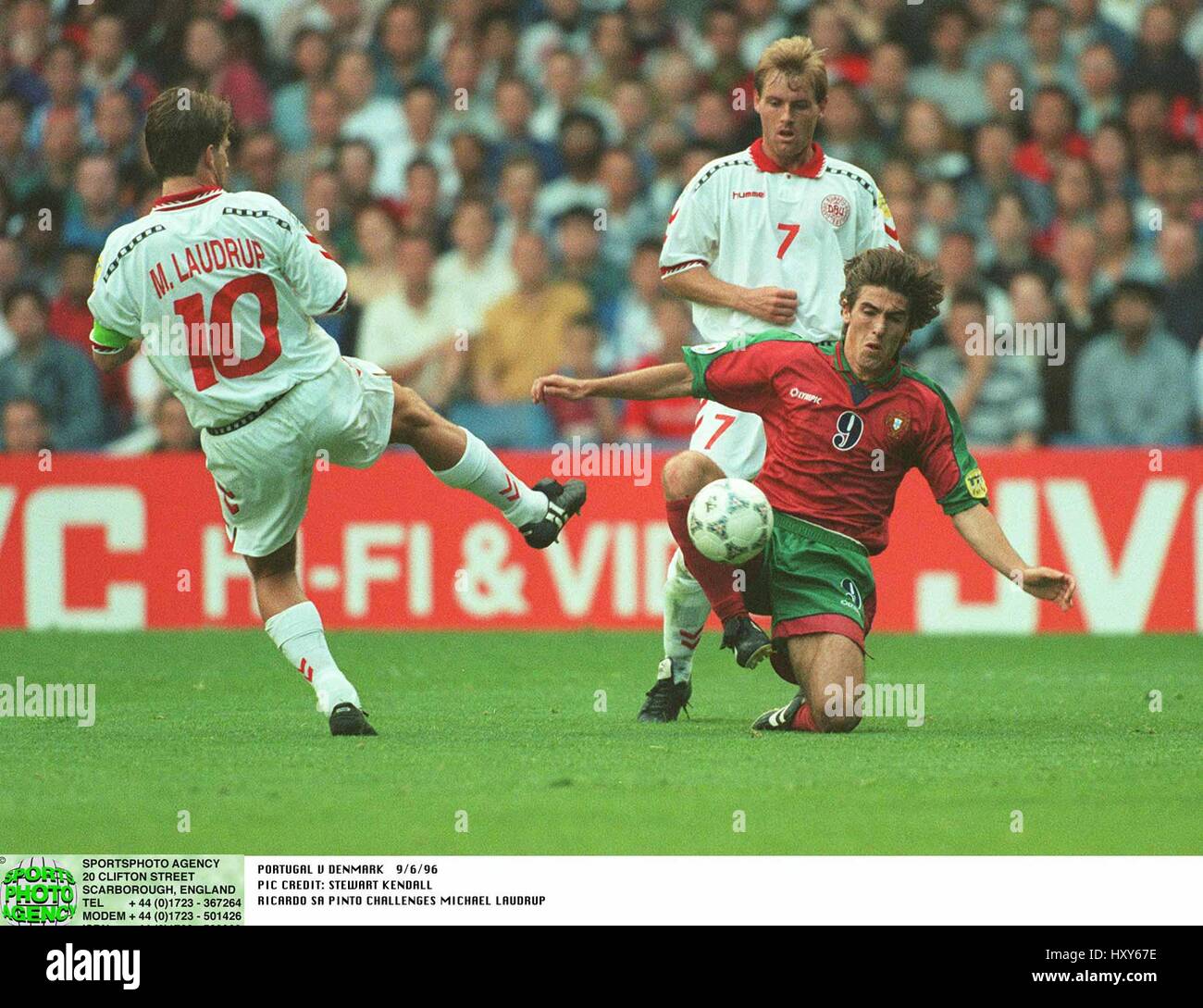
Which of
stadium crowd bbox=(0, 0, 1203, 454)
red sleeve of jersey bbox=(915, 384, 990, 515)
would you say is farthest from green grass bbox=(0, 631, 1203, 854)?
stadium crowd bbox=(0, 0, 1203, 454)

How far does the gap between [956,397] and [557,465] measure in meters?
2.32

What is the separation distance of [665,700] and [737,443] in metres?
0.91

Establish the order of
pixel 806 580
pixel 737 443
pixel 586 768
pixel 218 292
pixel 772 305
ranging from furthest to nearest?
pixel 737 443
pixel 772 305
pixel 806 580
pixel 218 292
pixel 586 768

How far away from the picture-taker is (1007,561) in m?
6.27

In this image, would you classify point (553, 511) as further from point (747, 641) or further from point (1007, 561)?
point (1007, 561)

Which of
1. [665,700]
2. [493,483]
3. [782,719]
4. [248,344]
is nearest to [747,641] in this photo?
[782,719]

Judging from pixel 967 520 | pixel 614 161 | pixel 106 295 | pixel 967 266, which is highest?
pixel 614 161

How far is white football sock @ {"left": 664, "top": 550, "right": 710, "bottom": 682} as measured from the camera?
6.98 m

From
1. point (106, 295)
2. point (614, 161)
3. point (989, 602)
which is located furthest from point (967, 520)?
point (614, 161)

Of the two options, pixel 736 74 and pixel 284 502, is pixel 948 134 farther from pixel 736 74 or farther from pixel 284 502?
pixel 284 502

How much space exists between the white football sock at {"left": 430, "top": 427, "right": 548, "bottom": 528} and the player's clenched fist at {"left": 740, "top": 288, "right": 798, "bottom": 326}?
0.95 metres

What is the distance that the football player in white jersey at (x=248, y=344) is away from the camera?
6199 millimetres

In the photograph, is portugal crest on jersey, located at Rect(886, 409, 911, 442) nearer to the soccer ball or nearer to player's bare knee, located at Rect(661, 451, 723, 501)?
the soccer ball

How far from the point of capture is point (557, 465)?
10.8 m
